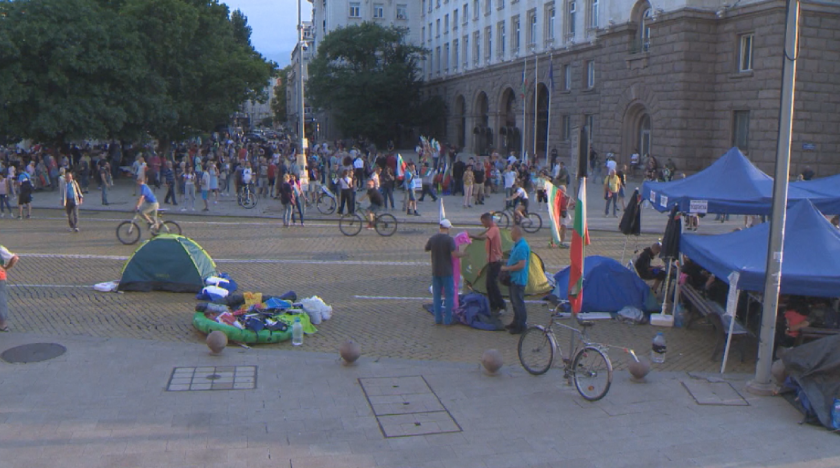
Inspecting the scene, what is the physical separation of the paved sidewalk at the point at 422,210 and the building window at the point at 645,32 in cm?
845

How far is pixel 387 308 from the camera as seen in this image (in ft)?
41.3

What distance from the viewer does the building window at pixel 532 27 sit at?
47.3 meters

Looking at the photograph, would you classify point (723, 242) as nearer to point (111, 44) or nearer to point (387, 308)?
point (387, 308)

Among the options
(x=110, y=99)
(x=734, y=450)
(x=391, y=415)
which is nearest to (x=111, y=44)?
(x=110, y=99)

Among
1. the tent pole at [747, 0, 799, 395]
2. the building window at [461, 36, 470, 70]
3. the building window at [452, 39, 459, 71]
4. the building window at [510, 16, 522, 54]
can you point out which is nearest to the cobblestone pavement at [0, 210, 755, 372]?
the tent pole at [747, 0, 799, 395]

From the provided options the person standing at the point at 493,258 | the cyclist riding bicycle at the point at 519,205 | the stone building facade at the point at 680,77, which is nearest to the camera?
the person standing at the point at 493,258

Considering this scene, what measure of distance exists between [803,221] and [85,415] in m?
9.10

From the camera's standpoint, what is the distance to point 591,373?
8.36 m

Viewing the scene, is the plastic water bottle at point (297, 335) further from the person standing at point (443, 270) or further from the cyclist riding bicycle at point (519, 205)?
the cyclist riding bicycle at point (519, 205)

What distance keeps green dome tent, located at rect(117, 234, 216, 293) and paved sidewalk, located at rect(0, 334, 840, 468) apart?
3.46 metres

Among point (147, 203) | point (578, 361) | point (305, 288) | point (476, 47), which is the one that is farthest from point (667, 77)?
point (578, 361)

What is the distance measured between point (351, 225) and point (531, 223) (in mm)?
5123

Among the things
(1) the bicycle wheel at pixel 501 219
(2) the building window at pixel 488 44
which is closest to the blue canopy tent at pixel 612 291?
(1) the bicycle wheel at pixel 501 219

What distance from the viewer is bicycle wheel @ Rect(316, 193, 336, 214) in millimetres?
25505
